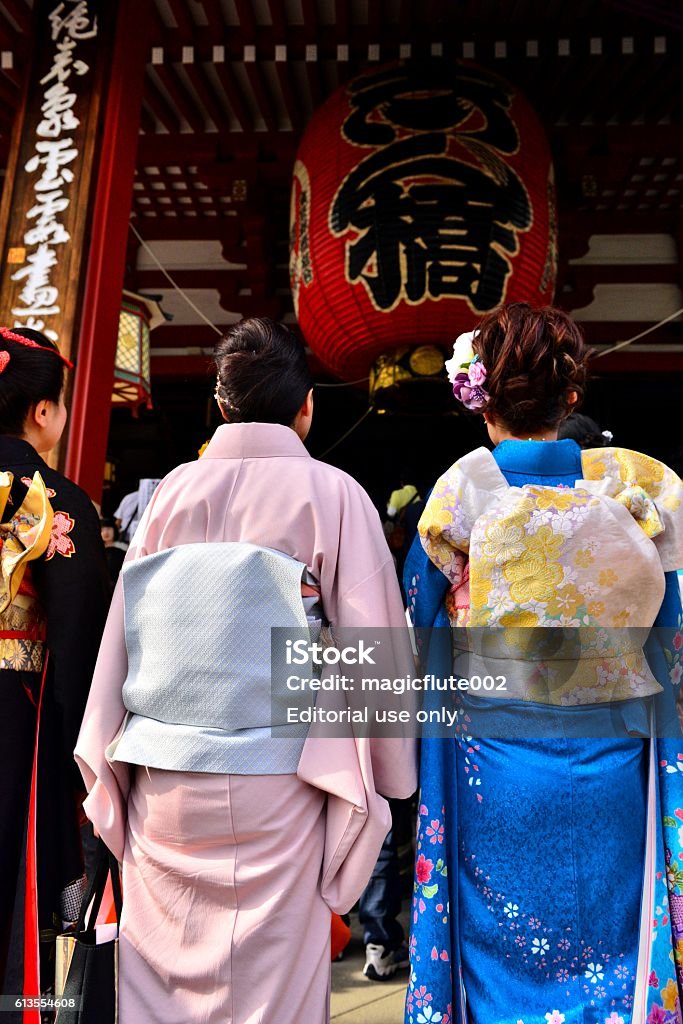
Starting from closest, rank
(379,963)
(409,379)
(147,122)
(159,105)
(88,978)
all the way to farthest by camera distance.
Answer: (88,978), (379,963), (409,379), (159,105), (147,122)

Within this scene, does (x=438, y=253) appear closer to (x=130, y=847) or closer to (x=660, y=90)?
(x=660, y=90)

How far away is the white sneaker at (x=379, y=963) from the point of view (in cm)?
324

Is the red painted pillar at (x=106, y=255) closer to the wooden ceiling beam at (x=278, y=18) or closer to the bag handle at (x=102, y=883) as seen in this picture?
the wooden ceiling beam at (x=278, y=18)

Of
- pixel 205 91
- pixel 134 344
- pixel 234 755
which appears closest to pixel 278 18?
pixel 205 91

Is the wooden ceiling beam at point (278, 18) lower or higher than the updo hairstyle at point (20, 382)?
higher

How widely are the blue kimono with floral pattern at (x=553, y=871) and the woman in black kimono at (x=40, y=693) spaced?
0.87m

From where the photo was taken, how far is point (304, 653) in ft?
5.83

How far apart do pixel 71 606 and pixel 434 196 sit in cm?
319

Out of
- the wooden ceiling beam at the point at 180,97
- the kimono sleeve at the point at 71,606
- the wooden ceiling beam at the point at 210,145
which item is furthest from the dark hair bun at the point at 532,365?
the wooden ceiling beam at the point at 210,145

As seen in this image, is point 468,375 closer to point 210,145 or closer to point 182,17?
point 182,17

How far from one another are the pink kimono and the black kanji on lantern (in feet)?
9.26

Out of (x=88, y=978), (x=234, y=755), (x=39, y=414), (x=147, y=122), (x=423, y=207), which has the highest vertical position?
(x=147, y=122)

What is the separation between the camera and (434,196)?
14.7 ft

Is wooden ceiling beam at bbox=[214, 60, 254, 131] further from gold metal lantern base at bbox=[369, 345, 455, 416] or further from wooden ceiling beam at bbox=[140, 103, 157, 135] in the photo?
gold metal lantern base at bbox=[369, 345, 455, 416]
